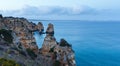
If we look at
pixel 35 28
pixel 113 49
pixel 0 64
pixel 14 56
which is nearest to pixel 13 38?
pixel 14 56

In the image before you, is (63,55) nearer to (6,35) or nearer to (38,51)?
(38,51)

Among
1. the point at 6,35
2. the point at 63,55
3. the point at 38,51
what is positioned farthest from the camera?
the point at 38,51

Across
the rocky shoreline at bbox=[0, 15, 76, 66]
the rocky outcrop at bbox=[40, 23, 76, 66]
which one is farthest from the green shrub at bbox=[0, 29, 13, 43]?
the rocky outcrop at bbox=[40, 23, 76, 66]

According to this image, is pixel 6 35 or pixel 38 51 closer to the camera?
pixel 6 35

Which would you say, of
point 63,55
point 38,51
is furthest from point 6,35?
point 63,55

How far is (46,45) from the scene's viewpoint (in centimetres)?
5975

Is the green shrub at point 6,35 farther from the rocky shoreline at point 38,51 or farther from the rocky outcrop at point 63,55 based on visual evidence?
the rocky outcrop at point 63,55

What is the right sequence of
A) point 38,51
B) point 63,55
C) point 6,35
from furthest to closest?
point 38,51 < point 6,35 < point 63,55

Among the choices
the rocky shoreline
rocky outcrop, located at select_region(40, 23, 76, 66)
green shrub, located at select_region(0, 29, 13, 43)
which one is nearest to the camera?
the rocky shoreline

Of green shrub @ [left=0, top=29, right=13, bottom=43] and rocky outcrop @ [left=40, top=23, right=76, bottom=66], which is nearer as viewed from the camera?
rocky outcrop @ [left=40, top=23, right=76, bottom=66]

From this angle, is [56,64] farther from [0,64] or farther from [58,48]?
[0,64]

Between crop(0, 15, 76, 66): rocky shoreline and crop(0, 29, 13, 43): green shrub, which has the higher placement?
crop(0, 29, 13, 43): green shrub

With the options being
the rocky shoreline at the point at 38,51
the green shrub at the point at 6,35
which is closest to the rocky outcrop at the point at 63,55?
the rocky shoreline at the point at 38,51

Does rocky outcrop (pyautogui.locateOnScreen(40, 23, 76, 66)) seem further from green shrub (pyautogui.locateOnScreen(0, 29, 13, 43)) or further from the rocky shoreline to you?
green shrub (pyautogui.locateOnScreen(0, 29, 13, 43))
